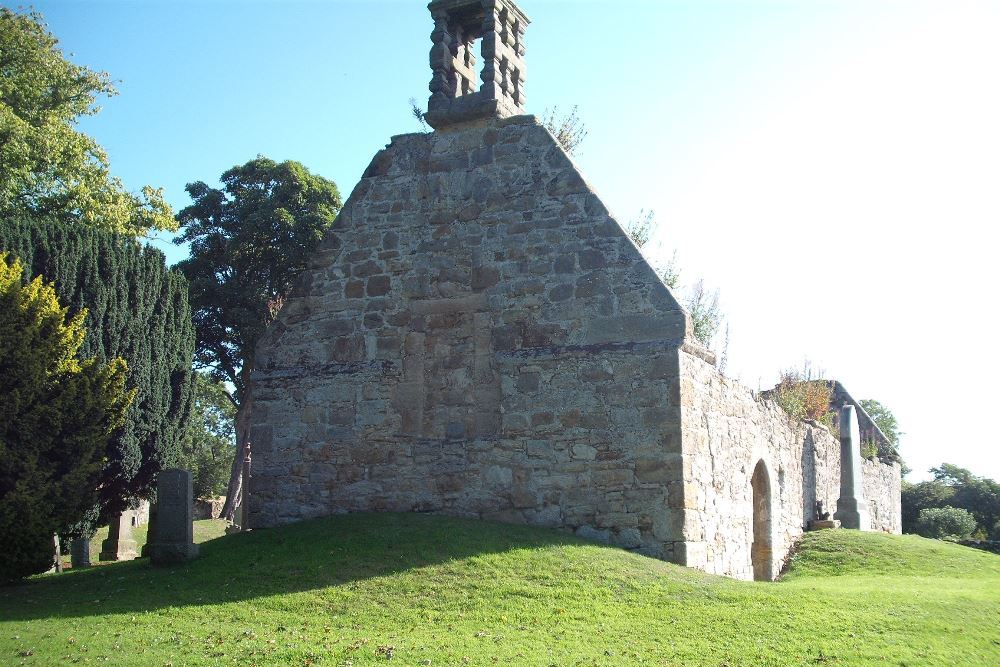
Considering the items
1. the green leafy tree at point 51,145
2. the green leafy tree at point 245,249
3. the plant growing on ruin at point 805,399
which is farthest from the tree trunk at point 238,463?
the plant growing on ruin at point 805,399

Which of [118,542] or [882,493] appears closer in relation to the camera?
[118,542]

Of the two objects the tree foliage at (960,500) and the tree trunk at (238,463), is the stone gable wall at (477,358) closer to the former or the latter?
the tree trunk at (238,463)

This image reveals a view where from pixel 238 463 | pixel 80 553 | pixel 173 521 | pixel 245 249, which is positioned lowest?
pixel 80 553

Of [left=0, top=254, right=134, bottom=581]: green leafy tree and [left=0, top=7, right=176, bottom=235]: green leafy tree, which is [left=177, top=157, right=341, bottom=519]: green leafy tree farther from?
[left=0, top=254, right=134, bottom=581]: green leafy tree

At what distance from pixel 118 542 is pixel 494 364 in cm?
1038

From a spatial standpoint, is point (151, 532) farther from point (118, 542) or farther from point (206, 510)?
point (206, 510)

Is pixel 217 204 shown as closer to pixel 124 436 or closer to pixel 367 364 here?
pixel 124 436

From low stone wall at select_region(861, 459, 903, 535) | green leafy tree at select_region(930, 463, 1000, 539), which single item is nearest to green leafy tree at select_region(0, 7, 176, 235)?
low stone wall at select_region(861, 459, 903, 535)

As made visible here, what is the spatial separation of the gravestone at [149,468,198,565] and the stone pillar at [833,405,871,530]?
13.2 meters

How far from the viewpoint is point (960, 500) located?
35.8m

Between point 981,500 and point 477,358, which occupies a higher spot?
point 477,358

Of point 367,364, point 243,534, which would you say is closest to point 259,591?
point 243,534

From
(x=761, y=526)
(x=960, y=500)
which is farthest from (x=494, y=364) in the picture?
(x=960, y=500)

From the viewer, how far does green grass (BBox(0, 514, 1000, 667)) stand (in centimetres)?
814
